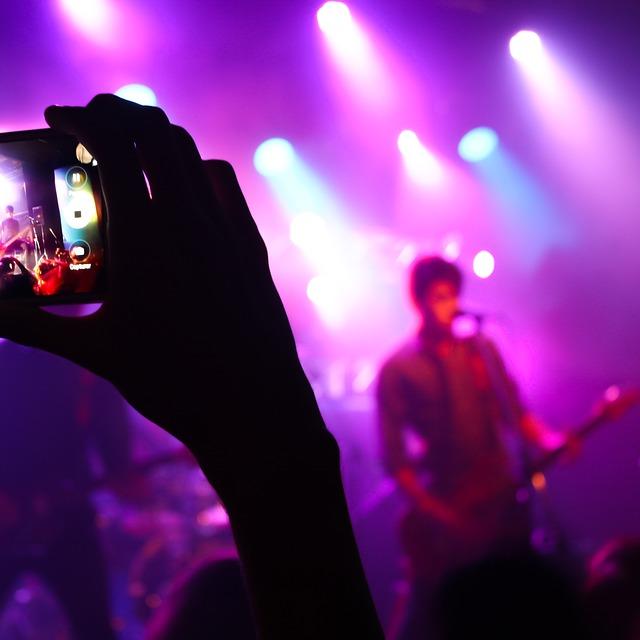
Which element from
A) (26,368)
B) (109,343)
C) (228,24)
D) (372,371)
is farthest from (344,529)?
(372,371)

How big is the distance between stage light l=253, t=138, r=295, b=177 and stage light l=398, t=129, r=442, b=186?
3.08ft

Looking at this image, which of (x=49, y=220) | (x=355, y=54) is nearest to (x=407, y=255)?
(x=355, y=54)

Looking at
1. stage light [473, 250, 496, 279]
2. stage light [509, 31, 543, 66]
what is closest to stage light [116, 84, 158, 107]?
stage light [509, 31, 543, 66]

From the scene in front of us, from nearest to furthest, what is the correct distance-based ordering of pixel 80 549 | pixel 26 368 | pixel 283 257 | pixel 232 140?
1. pixel 80 549
2. pixel 26 368
3. pixel 232 140
4. pixel 283 257

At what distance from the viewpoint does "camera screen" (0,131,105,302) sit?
3.01ft

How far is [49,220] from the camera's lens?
0.95 metres

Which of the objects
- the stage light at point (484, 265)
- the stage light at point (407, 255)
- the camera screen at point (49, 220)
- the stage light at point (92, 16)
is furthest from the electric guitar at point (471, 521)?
the stage light at point (92, 16)

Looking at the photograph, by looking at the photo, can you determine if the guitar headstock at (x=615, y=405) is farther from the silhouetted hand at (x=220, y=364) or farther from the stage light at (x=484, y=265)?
the silhouetted hand at (x=220, y=364)

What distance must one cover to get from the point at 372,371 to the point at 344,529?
6.00 meters

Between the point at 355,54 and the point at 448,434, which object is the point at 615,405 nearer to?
the point at 448,434

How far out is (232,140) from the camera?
5305 mm

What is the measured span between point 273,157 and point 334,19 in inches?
52.5

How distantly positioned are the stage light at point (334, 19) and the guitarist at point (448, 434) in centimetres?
216

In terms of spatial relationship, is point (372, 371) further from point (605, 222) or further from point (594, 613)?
point (594, 613)
